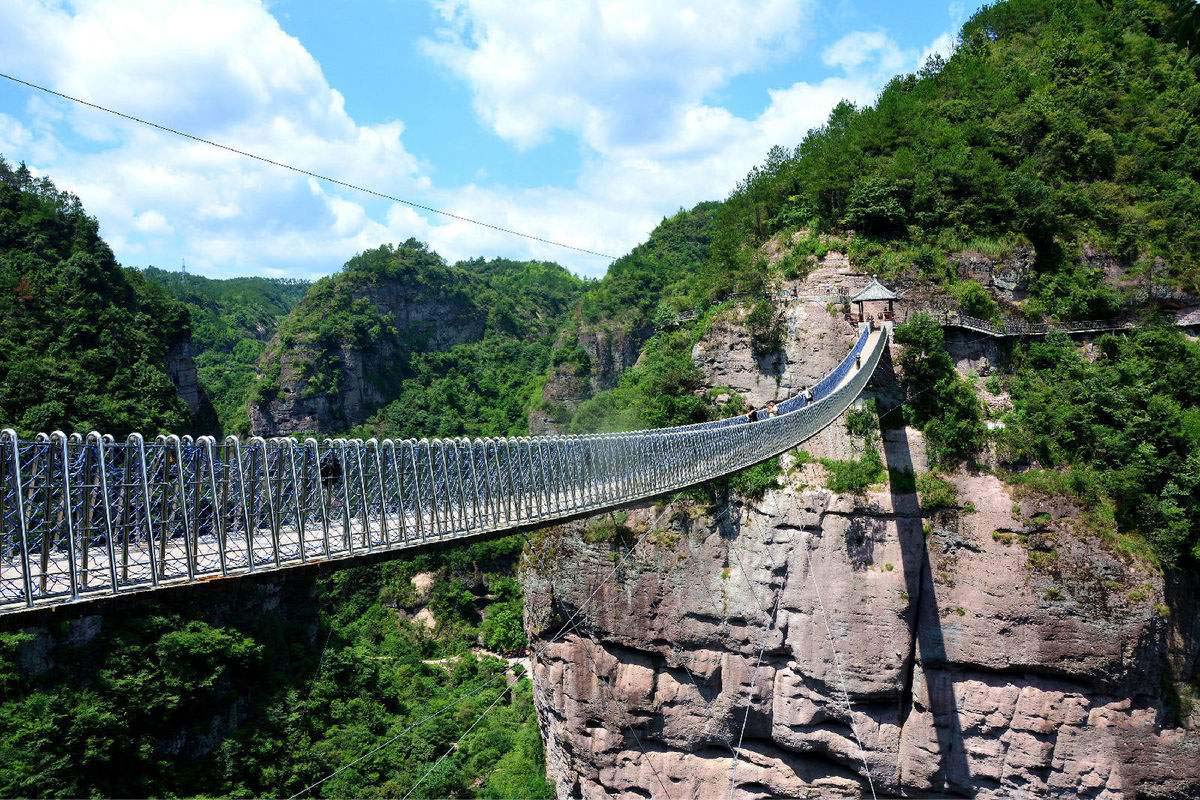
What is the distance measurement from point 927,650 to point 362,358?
5765 centimetres

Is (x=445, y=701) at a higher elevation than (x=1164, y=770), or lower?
lower

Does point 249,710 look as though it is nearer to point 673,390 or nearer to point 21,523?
point 673,390

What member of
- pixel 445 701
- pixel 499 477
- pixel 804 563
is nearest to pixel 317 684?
pixel 445 701

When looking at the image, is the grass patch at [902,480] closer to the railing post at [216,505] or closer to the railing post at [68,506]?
the railing post at [216,505]

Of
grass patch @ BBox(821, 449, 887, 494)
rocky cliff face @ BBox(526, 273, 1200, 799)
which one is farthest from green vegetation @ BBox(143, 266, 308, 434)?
grass patch @ BBox(821, 449, 887, 494)

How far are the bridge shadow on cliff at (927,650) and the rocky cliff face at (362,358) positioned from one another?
170ft

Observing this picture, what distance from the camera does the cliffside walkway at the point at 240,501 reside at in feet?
19.7

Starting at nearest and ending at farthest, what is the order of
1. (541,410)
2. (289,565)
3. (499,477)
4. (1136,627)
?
1. (289,565)
2. (499,477)
3. (1136,627)
4. (541,410)

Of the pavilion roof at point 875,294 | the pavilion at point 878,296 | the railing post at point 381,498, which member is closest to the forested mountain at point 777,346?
the pavilion at point 878,296

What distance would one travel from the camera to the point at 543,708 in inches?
1013

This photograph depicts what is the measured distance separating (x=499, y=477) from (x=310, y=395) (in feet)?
183

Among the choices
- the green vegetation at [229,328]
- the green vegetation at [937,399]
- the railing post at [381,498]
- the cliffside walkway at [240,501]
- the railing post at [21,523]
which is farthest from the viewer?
the green vegetation at [229,328]

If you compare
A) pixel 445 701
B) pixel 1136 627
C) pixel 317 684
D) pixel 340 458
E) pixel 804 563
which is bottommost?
pixel 445 701

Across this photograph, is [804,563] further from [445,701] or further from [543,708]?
[445,701]
